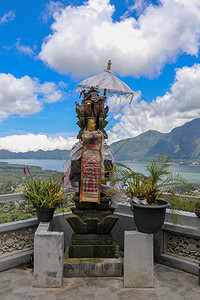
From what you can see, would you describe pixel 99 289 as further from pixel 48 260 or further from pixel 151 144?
pixel 151 144

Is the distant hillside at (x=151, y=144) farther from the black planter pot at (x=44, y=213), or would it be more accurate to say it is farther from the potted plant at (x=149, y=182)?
the black planter pot at (x=44, y=213)

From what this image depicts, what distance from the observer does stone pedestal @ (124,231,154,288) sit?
3.52m

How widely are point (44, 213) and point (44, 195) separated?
0.34 meters

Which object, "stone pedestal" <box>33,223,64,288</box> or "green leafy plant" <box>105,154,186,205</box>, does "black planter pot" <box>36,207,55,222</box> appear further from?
"green leafy plant" <box>105,154,186,205</box>

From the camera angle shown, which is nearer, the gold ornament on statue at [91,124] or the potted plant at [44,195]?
the potted plant at [44,195]

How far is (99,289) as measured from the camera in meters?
3.45

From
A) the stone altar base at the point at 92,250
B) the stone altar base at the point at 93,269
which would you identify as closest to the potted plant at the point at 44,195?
the stone altar base at the point at 92,250

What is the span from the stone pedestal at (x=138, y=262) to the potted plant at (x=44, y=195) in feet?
5.26

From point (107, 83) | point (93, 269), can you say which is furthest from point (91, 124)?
point (93, 269)

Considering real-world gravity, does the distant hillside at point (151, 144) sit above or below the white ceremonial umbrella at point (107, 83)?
below

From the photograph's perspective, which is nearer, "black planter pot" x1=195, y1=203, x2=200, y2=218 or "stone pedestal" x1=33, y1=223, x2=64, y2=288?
"stone pedestal" x1=33, y1=223, x2=64, y2=288

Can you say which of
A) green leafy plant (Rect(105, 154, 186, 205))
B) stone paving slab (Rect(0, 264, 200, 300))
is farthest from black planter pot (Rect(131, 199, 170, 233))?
stone paving slab (Rect(0, 264, 200, 300))

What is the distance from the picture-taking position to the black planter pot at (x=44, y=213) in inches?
168

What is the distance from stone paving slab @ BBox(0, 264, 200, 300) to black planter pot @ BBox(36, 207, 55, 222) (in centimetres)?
95
